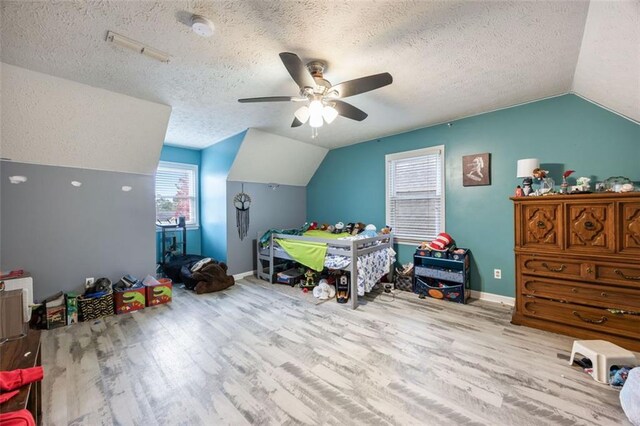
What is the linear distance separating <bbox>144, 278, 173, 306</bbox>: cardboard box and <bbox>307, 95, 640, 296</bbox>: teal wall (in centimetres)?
328

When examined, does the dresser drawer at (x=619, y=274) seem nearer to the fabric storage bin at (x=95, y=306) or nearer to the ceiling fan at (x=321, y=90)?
the ceiling fan at (x=321, y=90)

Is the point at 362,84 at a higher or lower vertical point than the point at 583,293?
higher

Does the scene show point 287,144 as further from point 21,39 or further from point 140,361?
point 140,361

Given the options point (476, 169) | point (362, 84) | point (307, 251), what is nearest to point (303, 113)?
point (362, 84)

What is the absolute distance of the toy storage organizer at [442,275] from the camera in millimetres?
3246

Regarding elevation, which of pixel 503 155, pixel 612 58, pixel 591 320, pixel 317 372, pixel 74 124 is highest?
pixel 612 58

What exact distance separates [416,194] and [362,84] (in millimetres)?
2435

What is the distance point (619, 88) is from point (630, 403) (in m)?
2.40

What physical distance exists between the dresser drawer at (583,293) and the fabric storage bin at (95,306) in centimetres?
466

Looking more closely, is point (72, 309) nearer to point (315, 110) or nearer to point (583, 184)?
point (315, 110)

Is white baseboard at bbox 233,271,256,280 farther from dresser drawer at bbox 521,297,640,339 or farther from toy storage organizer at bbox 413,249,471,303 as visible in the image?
dresser drawer at bbox 521,297,640,339

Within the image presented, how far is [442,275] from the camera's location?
3342 millimetres

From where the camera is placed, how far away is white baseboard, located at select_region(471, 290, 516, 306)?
3.13 m

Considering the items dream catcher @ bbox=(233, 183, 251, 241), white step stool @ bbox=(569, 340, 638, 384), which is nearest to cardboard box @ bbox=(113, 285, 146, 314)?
dream catcher @ bbox=(233, 183, 251, 241)
